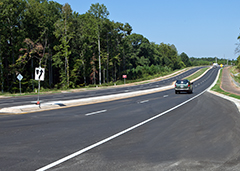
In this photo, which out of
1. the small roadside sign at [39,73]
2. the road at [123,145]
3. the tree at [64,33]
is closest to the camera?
the road at [123,145]

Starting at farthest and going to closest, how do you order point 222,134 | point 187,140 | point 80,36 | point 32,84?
point 80,36 → point 32,84 → point 222,134 → point 187,140

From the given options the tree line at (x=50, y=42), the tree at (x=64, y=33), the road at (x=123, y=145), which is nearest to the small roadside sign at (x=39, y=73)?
the road at (x=123, y=145)

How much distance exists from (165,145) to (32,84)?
52.0m

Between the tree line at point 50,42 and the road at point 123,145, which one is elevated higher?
the tree line at point 50,42

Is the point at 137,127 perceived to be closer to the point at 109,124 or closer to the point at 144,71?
the point at 109,124

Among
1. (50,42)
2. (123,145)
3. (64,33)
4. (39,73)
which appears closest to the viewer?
(123,145)

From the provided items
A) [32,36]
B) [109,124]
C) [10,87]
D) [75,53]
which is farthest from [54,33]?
[109,124]

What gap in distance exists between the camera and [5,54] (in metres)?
53.0

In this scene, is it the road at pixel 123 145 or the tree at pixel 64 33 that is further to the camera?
the tree at pixel 64 33

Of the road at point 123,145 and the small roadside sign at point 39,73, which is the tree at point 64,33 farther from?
the road at point 123,145

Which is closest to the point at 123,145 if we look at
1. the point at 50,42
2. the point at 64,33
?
the point at 64,33

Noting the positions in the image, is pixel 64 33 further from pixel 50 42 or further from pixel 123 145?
pixel 123 145

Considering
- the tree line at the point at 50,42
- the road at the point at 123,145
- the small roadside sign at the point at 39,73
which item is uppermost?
the tree line at the point at 50,42

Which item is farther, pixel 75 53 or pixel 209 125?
Result: pixel 75 53
